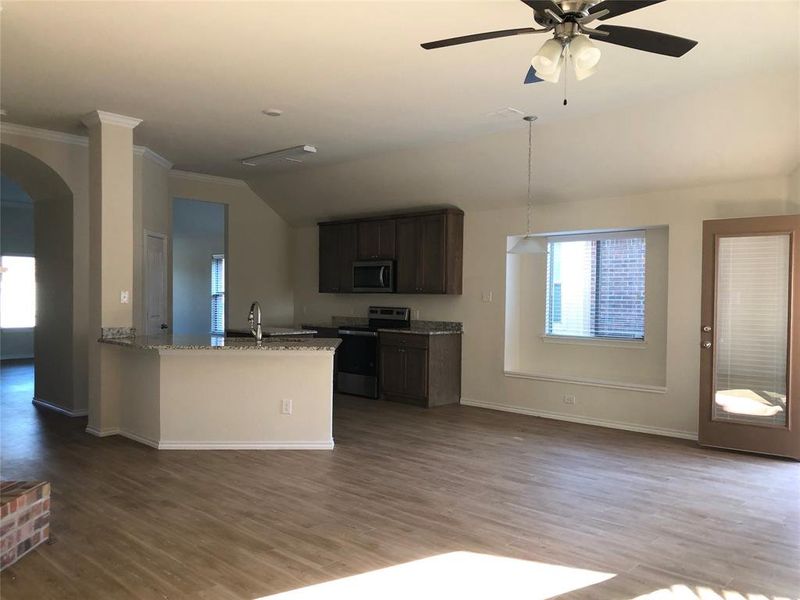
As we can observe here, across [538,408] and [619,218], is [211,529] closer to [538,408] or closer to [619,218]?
[538,408]

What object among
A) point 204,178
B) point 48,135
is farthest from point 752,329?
point 48,135

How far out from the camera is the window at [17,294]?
10922mm

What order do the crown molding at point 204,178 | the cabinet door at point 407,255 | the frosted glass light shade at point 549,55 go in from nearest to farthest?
the frosted glass light shade at point 549,55 → the cabinet door at point 407,255 → the crown molding at point 204,178

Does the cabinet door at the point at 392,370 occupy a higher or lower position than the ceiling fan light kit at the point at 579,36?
lower

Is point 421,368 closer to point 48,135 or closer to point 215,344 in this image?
point 215,344

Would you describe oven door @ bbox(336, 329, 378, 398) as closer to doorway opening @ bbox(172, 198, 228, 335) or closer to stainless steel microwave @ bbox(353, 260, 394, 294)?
stainless steel microwave @ bbox(353, 260, 394, 294)

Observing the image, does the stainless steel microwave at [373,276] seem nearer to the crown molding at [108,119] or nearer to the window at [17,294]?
the crown molding at [108,119]

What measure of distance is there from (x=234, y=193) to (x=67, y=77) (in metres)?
4.06

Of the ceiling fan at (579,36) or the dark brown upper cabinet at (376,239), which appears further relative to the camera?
the dark brown upper cabinet at (376,239)

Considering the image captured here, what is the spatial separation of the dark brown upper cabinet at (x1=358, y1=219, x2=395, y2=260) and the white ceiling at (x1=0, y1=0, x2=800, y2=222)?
1595mm

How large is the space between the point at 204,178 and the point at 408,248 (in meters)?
2.93

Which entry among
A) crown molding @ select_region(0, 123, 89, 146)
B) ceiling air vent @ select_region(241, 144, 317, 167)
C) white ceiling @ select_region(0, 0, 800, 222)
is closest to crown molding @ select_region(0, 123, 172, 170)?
crown molding @ select_region(0, 123, 89, 146)

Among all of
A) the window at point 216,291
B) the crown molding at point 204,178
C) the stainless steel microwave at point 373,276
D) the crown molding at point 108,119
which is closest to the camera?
the crown molding at point 108,119

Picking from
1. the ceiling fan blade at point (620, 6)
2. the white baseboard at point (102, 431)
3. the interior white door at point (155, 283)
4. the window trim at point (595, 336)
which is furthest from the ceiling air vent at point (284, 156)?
the ceiling fan blade at point (620, 6)
